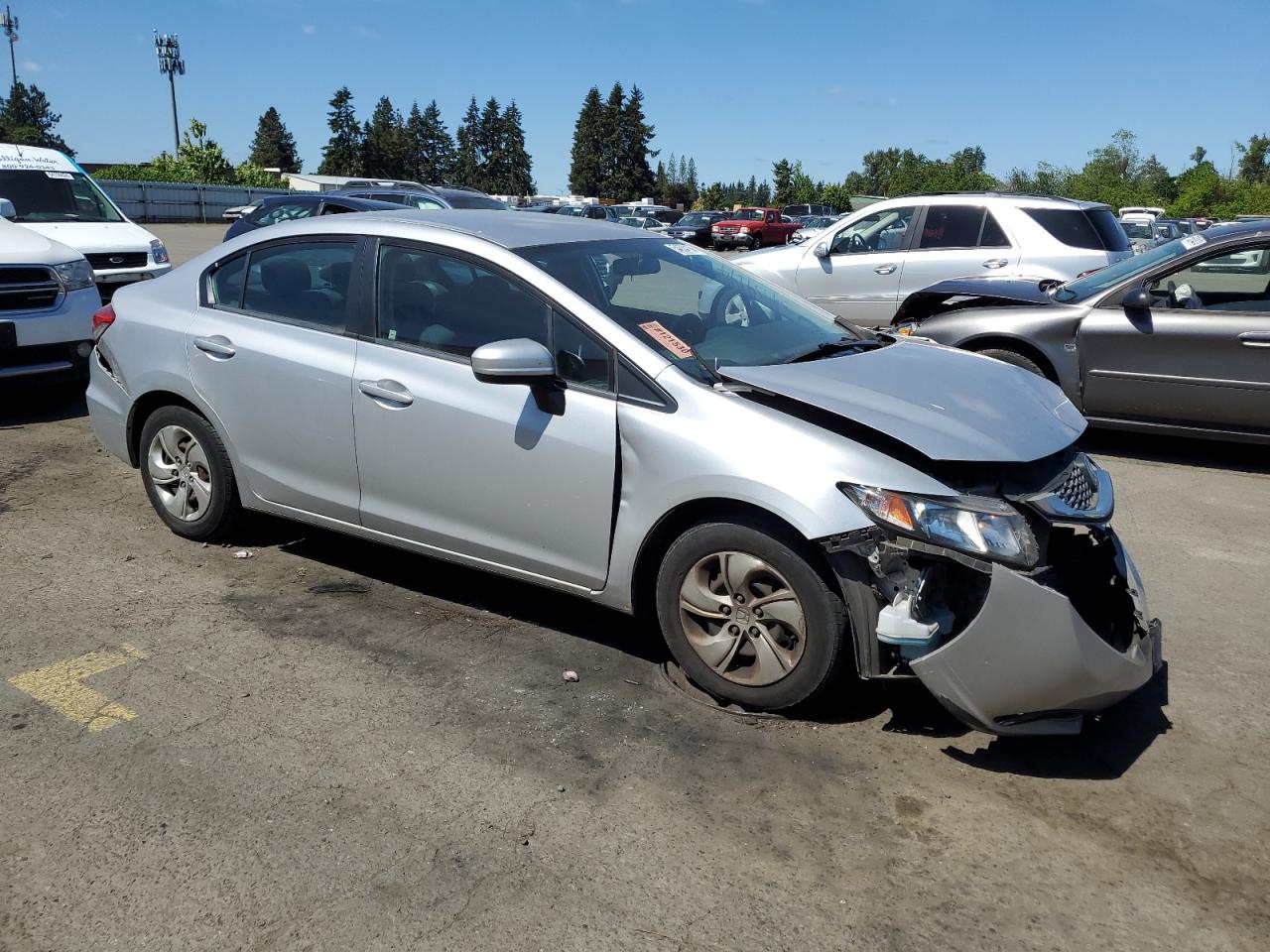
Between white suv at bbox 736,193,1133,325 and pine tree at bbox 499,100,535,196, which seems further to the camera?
pine tree at bbox 499,100,535,196

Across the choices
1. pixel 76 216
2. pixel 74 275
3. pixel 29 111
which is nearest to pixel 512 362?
pixel 74 275

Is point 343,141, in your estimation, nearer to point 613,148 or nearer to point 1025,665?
point 613,148

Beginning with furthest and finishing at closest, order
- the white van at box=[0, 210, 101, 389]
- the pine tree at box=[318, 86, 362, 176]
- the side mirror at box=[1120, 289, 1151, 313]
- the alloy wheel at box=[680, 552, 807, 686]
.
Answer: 1. the pine tree at box=[318, 86, 362, 176]
2. the white van at box=[0, 210, 101, 389]
3. the side mirror at box=[1120, 289, 1151, 313]
4. the alloy wheel at box=[680, 552, 807, 686]

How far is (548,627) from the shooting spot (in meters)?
4.52

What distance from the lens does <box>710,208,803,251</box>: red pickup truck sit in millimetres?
40969

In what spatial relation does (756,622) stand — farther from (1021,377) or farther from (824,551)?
(1021,377)

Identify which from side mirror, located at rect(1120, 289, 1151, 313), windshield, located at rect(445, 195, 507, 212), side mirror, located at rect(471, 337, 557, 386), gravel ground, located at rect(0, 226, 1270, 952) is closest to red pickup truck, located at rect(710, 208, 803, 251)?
windshield, located at rect(445, 195, 507, 212)

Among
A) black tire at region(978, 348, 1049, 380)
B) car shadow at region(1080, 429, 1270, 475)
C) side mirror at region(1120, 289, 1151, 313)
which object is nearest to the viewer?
side mirror at region(1120, 289, 1151, 313)

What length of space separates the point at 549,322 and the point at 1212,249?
5.13 meters

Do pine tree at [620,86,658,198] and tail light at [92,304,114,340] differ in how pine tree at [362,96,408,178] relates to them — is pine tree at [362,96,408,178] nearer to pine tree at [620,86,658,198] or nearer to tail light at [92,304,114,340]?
pine tree at [620,86,658,198]

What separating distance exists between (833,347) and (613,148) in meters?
124

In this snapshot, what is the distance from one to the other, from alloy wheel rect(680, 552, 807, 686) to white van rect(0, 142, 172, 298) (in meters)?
8.40

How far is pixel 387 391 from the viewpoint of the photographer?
172 inches

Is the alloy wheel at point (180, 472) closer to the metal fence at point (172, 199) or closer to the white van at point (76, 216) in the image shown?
the white van at point (76, 216)
